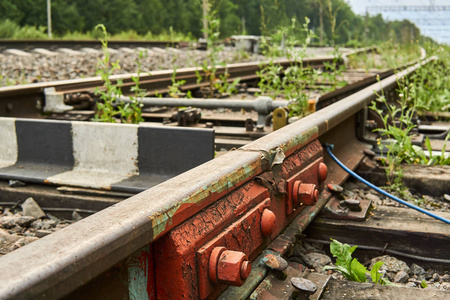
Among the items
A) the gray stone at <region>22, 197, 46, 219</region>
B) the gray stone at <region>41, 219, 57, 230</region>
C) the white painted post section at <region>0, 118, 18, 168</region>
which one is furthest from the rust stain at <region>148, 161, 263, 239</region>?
the white painted post section at <region>0, 118, 18, 168</region>

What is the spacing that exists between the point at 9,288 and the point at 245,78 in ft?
24.0

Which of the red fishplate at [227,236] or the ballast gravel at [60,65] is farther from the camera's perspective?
the ballast gravel at [60,65]

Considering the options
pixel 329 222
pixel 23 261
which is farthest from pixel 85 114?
pixel 23 261

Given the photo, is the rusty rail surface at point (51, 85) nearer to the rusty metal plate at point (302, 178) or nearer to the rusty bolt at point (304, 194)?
the rusty metal plate at point (302, 178)

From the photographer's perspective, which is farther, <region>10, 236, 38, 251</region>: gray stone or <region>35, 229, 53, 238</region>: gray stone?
<region>35, 229, 53, 238</region>: gray stone

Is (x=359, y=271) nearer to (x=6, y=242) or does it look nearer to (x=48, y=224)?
(x=6, y=242)

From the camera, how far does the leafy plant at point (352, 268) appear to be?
6.62ft

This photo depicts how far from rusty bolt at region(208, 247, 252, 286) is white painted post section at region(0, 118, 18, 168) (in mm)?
2176

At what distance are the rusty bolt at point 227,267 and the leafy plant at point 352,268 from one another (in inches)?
28.2

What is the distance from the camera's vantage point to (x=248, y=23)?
7100 centimetres

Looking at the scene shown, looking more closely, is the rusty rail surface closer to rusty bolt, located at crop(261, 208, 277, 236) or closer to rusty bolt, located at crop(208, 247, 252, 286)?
rusty bolt, located at crop(261, 208, 277, 236)

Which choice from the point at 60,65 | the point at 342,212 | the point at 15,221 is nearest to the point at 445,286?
the point at 342,212

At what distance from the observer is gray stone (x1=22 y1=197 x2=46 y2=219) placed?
2707 mm

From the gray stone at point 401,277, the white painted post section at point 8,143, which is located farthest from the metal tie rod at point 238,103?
the gray stone at point 401,277
